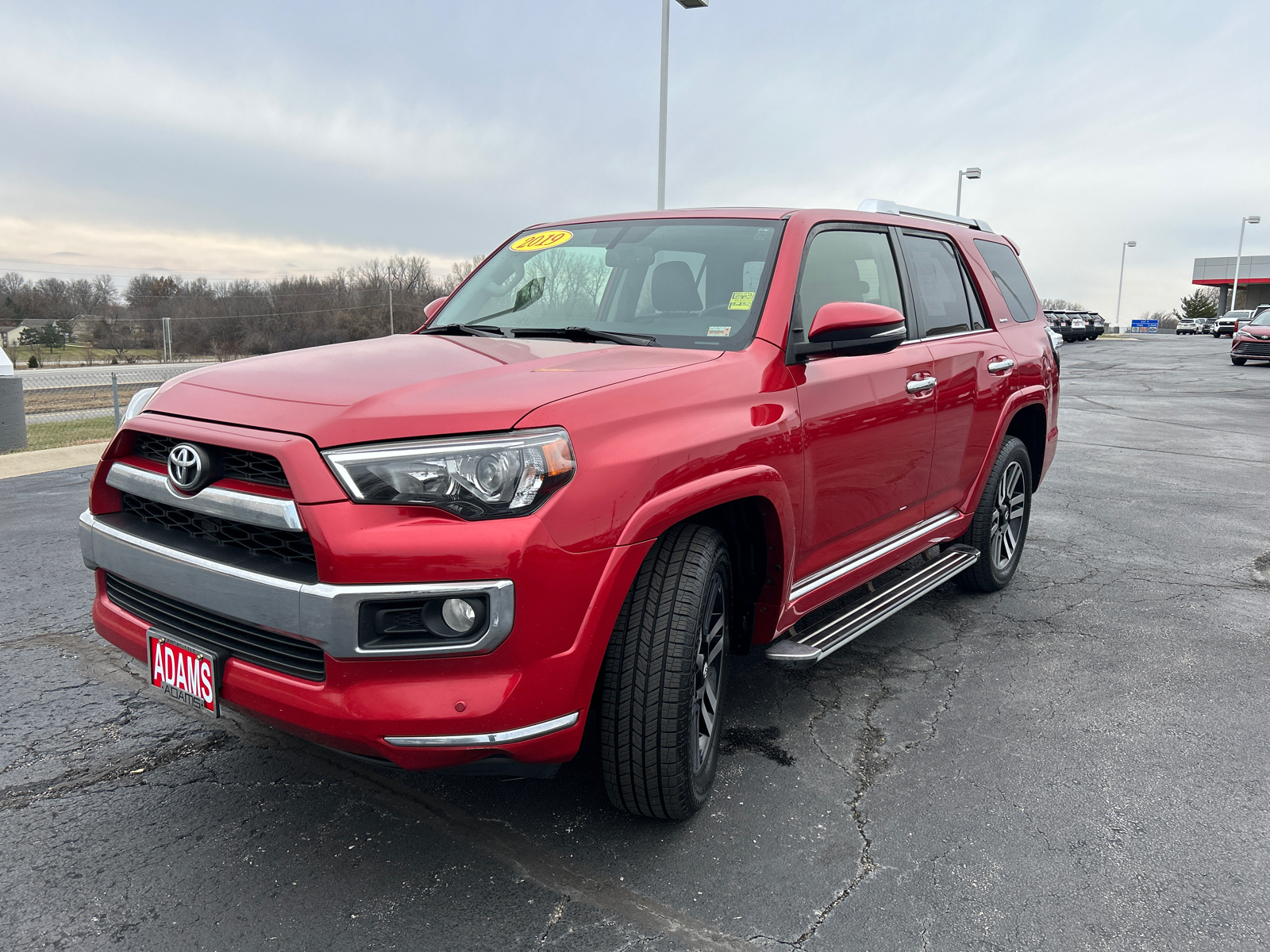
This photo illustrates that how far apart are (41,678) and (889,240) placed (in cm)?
403

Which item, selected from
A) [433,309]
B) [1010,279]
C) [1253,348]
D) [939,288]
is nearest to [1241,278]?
[1253,348]

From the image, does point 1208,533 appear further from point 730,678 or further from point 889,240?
point 730,678

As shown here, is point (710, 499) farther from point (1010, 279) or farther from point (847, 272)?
point (1010, 279)

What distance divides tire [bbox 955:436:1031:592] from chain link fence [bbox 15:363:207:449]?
171 inches

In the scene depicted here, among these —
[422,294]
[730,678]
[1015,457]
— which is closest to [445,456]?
[730,678]

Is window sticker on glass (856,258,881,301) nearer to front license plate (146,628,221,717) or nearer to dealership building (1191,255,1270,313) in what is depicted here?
front license plate (146,628,221,717)

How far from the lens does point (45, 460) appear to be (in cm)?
986

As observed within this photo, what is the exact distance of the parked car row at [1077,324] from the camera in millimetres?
42688

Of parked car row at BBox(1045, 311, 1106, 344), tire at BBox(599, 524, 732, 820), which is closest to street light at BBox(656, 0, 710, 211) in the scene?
tire at BBox(599, 524, 732, 820)

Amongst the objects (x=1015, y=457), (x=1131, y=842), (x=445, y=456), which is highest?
(x=445, y=456)

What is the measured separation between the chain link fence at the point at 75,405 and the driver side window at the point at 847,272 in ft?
11.5

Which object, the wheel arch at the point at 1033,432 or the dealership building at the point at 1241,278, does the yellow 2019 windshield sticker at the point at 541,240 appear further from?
the dealership building at the point at 1241,278

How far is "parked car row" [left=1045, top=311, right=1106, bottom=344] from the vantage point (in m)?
42.7

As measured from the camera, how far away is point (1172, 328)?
9556 centimetres
